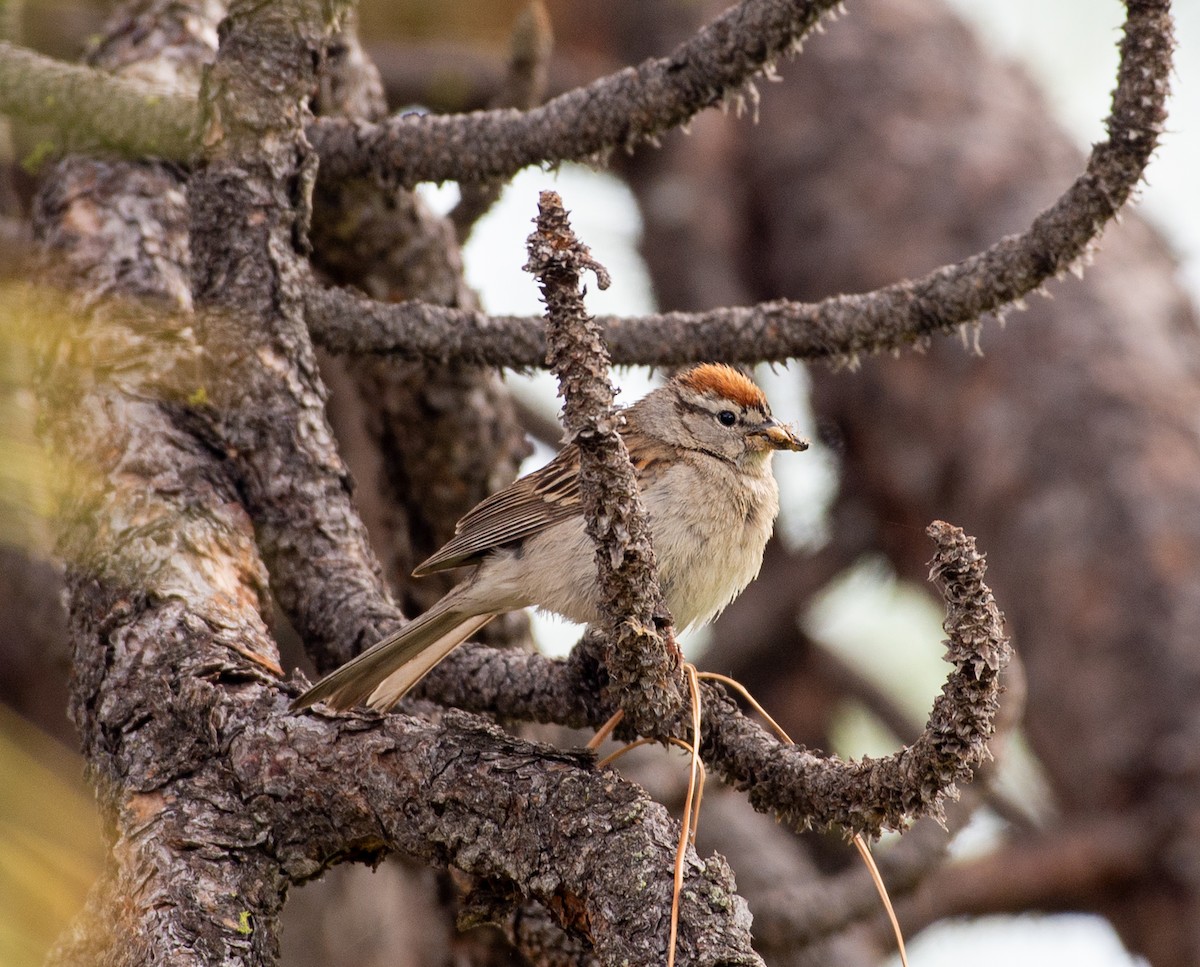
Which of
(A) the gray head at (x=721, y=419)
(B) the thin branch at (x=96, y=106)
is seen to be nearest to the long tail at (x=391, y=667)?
(A) the gray head at (x=721, y=419)

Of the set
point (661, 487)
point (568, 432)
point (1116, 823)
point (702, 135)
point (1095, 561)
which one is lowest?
point (568, 432)

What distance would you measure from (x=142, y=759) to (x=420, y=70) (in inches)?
205

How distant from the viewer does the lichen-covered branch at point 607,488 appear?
188cm

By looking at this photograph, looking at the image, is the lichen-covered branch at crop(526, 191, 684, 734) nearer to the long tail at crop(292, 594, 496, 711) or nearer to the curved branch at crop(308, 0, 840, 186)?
the long tail at crop(292, 594, 496, 711)

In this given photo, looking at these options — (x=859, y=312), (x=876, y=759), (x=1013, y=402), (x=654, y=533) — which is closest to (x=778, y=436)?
(x=654, y=533)

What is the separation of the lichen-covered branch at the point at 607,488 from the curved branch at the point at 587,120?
1.18 metres

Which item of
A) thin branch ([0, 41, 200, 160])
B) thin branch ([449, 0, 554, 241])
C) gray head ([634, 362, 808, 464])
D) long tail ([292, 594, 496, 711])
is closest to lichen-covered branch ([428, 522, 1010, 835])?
long tail ([292, 594, 496, 711])

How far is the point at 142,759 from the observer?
2281 mm

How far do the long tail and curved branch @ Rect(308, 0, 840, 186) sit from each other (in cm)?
120

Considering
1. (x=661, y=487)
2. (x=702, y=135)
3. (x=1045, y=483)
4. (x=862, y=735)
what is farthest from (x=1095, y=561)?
(x=702, y=135)

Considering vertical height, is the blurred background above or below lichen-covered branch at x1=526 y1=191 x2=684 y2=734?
above

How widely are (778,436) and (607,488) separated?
1.99 m

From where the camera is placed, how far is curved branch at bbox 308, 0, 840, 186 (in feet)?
9.58

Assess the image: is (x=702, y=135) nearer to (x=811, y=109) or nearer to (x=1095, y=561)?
(x=811, y=109)
